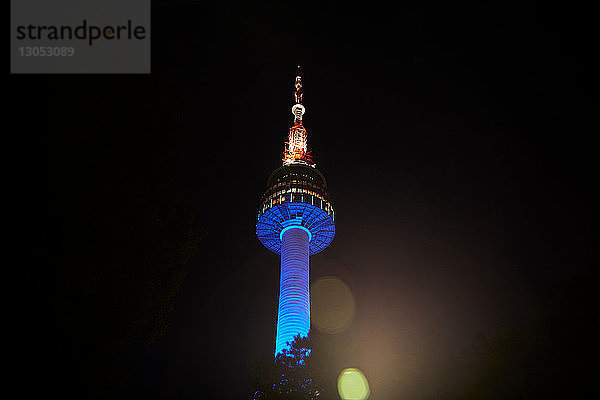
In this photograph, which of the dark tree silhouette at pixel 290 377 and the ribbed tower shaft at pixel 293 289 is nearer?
the dark tree silhouette at pixel 290 377

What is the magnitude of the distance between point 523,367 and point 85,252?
1392 cm

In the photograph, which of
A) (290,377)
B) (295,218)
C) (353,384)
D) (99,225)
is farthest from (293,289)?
(99,225)

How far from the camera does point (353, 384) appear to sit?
30.5m

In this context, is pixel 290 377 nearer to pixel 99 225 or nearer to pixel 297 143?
pixel 99 225

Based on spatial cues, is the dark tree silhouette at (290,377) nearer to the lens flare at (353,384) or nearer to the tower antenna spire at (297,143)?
the lens flare at (353,384)

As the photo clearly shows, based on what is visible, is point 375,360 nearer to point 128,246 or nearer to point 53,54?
point 128,246

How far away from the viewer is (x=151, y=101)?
52.4 ft

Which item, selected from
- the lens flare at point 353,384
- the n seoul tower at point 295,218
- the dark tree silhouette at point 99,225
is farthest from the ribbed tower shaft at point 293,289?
the dark tree silhouette at point 99,225

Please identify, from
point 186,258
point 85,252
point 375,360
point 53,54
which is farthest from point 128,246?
point 375,360

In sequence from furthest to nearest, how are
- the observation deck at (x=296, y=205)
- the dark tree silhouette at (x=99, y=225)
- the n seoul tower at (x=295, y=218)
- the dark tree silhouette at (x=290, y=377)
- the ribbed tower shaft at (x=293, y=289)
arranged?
1. the observation deck at (x=296, y=205)
2. the n seoul tower at (x=295, y=218)
3. the ribbed tower shaft at (x=293, y=289)
4. the dark tree silhouette at (x=290, y=377)
5. the dark tree silhouette at (x=99, y=225)

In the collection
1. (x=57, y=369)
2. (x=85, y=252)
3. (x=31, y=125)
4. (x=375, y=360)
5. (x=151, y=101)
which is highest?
(x=151, y=101)

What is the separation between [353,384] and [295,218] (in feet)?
97.1

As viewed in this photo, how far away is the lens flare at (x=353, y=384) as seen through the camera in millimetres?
24995

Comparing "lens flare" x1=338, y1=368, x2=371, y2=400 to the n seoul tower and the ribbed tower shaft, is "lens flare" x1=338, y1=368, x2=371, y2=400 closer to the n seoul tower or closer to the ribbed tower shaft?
the ribbed tower shaft
